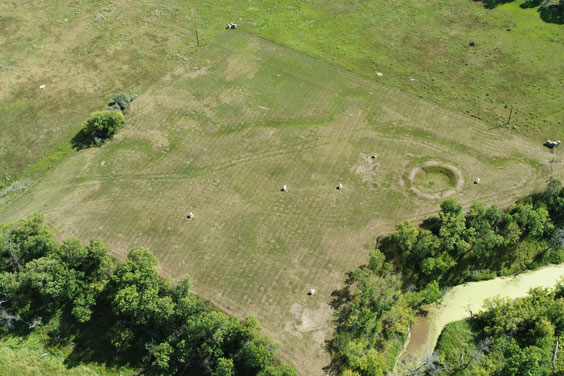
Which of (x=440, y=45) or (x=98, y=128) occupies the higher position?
(x=440, y=45)

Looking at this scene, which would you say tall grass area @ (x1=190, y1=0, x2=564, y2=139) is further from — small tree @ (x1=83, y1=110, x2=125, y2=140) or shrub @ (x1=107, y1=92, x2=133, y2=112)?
small tree @ (x1=83, y1=110, x2=125, y2=140)

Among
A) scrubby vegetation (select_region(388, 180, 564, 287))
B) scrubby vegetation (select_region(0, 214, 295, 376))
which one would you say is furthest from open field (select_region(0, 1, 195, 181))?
scrubby vegetation (select_region(388, 180, 564, 287))

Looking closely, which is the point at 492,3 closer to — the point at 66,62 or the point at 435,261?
the point at 435,261

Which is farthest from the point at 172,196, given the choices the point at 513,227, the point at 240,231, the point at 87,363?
the point at 513,227

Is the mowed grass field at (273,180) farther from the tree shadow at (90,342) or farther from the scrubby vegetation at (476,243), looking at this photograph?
the tree shadow at (90,342)

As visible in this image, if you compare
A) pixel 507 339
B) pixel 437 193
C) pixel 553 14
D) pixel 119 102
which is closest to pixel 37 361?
pixel 119 102

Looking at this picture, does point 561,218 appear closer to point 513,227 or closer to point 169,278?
point 513,227

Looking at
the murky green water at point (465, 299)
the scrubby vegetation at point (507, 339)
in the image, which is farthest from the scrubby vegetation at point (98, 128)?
the scrubby vegetation at point (507, 339)
